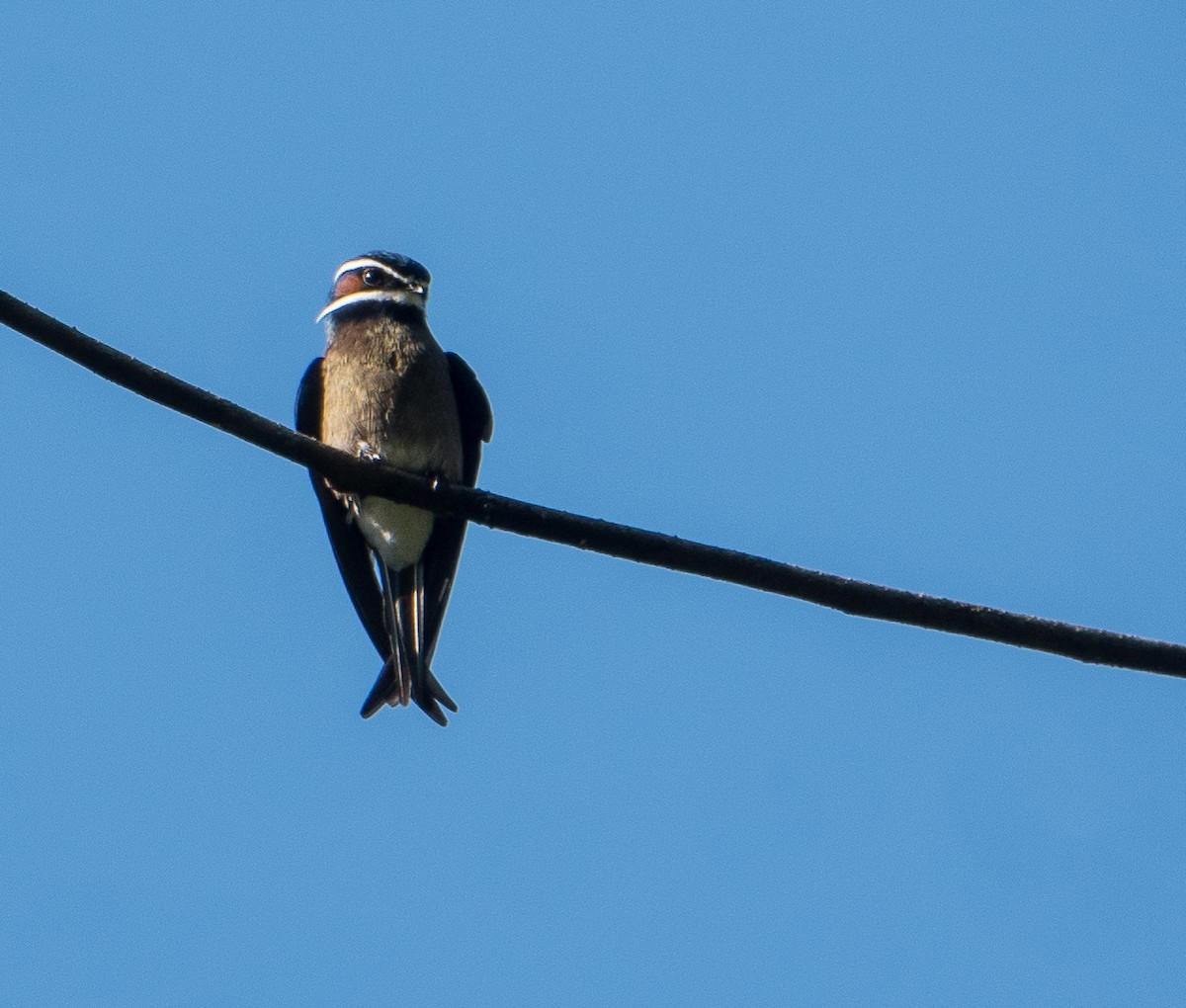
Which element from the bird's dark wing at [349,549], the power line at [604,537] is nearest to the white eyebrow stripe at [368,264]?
the bird's dark wing at [349,549]

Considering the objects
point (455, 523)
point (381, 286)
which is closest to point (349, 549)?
point (455, 523)

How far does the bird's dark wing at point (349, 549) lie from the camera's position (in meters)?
7.41

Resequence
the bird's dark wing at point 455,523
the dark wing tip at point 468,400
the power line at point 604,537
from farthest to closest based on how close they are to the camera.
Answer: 1. the dark wing tip at point 468,400
2. the bird's dark wing at point 455,523
3. the power line at point 604,537

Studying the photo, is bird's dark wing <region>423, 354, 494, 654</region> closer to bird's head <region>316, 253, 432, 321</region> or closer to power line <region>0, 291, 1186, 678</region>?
bird's head <region>316, 253, 432, 321</region>

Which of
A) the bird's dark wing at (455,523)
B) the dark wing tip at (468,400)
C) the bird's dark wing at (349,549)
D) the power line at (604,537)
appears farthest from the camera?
the dark wing tip at (468,400)

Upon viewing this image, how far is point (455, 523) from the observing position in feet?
25.3

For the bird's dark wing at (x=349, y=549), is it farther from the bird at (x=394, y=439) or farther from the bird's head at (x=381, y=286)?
the bird's head at (x=381, y=286)

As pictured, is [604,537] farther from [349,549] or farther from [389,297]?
[389,297]

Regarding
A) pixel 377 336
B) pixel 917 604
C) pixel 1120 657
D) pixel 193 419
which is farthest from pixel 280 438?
pixel 377 336

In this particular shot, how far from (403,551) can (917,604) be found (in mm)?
4435

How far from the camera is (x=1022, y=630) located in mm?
3385

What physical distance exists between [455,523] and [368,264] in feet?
6.32

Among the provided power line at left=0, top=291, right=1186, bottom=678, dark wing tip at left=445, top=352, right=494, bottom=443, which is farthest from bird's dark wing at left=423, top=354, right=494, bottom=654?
power line at left=0, top=291, right=1186, bottom=678

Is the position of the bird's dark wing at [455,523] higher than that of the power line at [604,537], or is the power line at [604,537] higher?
the bird's dark wing at [455,523]
